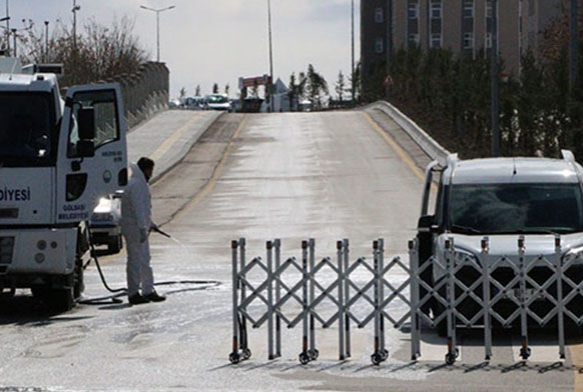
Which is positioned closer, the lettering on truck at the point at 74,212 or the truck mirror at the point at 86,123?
the truck mirror at the point at 86,123

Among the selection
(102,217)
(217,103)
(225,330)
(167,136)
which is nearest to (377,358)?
(225,330)

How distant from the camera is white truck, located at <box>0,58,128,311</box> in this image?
18.7m

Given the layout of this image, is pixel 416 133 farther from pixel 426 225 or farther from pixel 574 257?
pixel 574 257

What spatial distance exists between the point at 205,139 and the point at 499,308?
46.4 metres

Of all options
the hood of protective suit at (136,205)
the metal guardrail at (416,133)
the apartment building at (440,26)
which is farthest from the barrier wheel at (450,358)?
the apartment building at (440,26)

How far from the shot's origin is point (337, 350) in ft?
51.3

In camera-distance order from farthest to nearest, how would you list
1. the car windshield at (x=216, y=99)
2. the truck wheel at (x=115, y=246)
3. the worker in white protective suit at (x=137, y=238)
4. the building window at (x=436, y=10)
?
the building window at (x=436, y=10) < the car windshield at (x=216, y=99) < the truck wheel at (x=115, y=246) < the worker in white protective suit at (x=137, y=238)

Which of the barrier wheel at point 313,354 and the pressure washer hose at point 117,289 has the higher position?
the barrier wheel at point 313,354

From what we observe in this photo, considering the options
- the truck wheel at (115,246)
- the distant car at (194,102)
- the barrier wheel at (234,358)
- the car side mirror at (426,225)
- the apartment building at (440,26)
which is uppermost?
the apartment building at (440,26)

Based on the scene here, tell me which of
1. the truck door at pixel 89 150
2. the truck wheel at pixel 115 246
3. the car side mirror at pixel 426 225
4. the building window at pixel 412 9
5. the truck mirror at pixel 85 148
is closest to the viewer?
the car side mirror at pixel 426 225

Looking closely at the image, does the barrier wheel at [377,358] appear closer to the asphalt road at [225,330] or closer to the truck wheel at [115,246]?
the asphalt road at [225,330]

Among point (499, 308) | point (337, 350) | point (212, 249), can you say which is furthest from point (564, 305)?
point (212, 249)

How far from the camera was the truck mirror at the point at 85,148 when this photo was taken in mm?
18656

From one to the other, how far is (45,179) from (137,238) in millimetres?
1506
